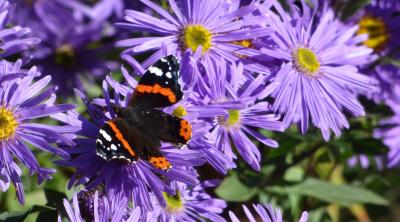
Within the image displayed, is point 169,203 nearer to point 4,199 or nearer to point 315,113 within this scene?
point 315,113

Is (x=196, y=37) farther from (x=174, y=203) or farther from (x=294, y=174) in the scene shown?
(x=294, y=174)

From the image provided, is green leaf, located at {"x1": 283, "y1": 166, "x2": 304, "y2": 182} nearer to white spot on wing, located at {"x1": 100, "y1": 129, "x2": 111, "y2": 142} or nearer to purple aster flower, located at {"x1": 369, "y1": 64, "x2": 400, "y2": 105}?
purple aster flower, located at {"x1": 369, "y1": 64, "x2": 400, "y2": 105}

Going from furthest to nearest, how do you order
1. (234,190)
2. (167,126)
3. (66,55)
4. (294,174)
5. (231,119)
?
(66,55) → (294,174) → (234,190) → (231,119) → (167,126)

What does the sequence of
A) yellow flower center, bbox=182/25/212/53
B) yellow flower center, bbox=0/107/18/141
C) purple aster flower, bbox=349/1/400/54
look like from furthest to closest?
purple aster flower, bbox=349/1/400/54, yellow flower center, bbox=182/25/212/53, yellow flower center, bbox=0/107/18/141

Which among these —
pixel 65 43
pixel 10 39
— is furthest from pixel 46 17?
pixel 10 39

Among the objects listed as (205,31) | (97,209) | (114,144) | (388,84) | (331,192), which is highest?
(205,31)

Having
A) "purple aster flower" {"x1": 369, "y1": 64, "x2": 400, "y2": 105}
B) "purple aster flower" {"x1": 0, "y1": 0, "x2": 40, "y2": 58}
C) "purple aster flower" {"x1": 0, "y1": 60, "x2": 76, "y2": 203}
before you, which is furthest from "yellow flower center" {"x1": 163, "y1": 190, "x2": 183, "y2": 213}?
"purple aster flower" {"x1": 369, "y1": 64, "x2": 400, "y2": 105}
